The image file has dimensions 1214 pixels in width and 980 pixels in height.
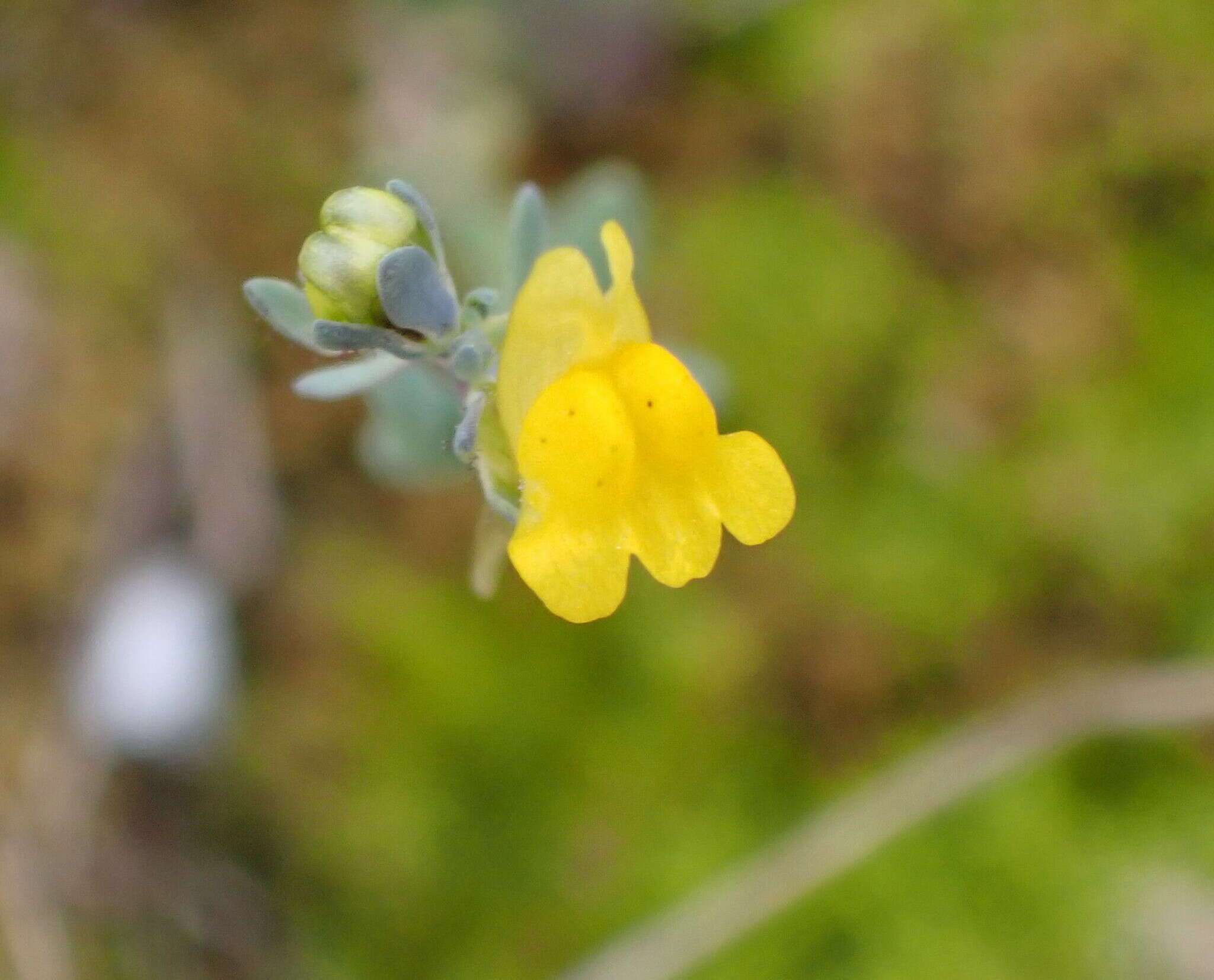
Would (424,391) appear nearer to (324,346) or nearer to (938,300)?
(324,346)

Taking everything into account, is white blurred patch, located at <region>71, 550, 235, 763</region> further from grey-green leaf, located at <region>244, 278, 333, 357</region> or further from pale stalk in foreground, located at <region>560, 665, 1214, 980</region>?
grey-green leaf, located at <region>244, 278, 333, 357</region>

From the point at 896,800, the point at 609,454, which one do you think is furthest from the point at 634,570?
the point at 609,454

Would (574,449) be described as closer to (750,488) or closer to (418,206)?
(750,488)

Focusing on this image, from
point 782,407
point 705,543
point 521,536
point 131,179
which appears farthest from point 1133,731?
point 131,179

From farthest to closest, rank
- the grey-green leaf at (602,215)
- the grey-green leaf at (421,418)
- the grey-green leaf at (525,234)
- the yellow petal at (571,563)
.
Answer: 1. the grey-green leaf at (602,215)
2. the grey-green leaf at (421,418)
3. the grey-green leaf at (525,234)
4. the yellow petal at (571,563)

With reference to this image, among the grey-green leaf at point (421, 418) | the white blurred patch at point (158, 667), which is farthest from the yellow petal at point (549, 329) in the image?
the white blurred patch at point (158, 667)

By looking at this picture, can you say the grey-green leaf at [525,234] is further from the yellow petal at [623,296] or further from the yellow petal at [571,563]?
the yellow petal at [571,563]
